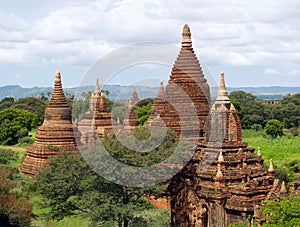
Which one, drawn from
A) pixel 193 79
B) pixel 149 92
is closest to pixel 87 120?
pixel 149 92

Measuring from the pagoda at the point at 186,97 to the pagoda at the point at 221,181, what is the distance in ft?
4.06

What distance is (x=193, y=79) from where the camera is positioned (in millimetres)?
22797

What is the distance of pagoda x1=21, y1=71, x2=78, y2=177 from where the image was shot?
2855cm

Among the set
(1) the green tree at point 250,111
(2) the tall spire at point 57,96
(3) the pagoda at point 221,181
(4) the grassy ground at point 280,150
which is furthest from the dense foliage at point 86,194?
(1) the green tree at point 250,111

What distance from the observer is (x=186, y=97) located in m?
22.4

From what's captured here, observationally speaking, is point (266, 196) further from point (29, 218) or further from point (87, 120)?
point (87, 120)

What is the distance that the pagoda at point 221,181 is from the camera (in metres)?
17.6

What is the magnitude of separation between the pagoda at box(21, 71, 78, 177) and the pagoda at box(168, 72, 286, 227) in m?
9.80

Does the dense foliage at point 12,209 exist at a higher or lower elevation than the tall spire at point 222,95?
lower

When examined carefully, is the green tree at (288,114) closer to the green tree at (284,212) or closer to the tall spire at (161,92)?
the tall spire at (161,92)

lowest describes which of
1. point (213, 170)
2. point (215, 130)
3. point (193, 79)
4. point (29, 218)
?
point (29, 218)

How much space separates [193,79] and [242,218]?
7.07 m

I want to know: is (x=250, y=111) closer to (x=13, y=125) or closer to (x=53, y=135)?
(x=13, y=125)

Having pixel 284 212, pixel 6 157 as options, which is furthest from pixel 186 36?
pixel 6 157
